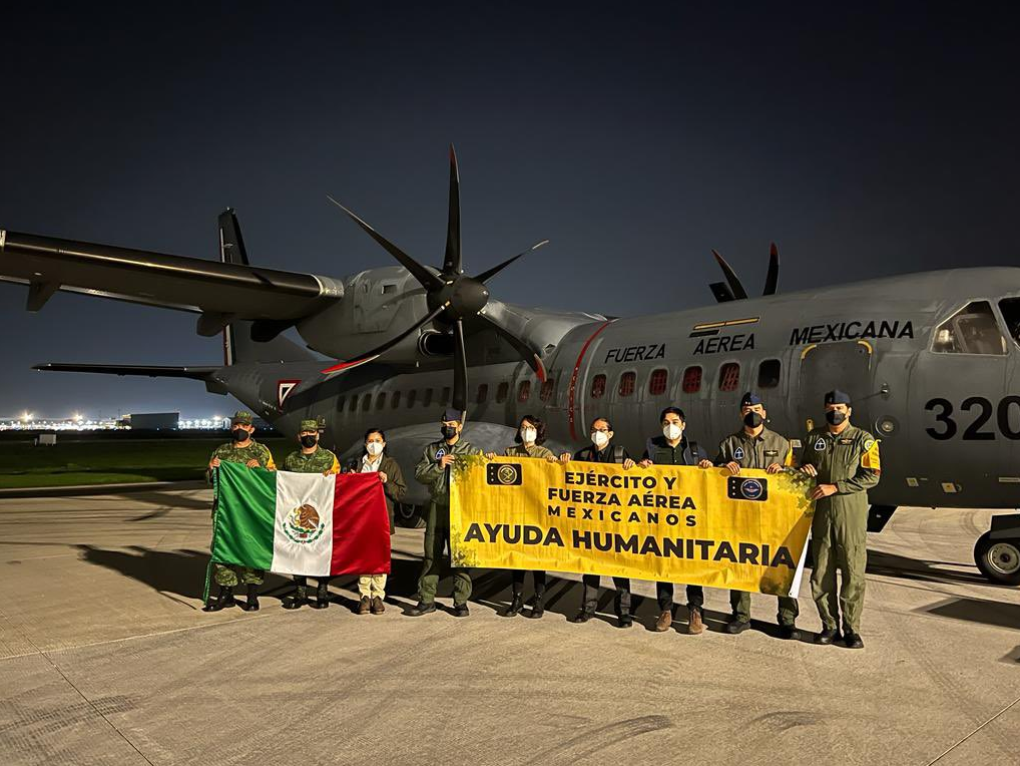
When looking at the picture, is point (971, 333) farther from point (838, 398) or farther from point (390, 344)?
point (390, 344)

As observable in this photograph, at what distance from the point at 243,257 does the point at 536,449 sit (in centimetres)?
1598

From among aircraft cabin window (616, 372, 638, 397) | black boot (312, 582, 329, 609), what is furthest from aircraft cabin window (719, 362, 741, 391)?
black boot (312, 582, 329, 609)

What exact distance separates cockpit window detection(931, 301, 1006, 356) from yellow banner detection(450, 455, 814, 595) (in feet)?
10.5

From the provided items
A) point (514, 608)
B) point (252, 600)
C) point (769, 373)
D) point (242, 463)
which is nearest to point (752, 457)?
point (514, 608)

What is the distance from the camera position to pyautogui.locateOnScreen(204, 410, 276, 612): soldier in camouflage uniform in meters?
7.29

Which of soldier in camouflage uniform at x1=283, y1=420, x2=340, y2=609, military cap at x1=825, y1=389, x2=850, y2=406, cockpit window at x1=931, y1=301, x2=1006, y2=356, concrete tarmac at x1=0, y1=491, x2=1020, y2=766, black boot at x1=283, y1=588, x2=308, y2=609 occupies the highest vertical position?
cockpit window at x1=931, y1=301, x2=1006, y2=356

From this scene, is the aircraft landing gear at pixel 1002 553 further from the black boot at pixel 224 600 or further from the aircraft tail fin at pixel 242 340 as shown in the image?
the aircraft tail fin at pixel 242 340

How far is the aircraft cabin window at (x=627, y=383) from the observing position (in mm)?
10945

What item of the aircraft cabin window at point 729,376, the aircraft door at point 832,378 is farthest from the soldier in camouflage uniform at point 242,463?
the aircraft door at point 832,378

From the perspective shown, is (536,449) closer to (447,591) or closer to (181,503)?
(447,591)

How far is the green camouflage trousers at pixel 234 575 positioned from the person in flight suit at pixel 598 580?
3138 mm

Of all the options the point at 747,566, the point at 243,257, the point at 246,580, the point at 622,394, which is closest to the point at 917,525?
the point at 622,394

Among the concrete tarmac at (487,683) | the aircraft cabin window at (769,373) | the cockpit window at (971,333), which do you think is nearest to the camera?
the concrete tarmac at (487,683)

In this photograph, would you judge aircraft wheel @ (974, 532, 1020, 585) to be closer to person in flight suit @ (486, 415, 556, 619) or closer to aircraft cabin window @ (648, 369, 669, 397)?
aircraft cabin window @ (648, 369, 669, 397)
